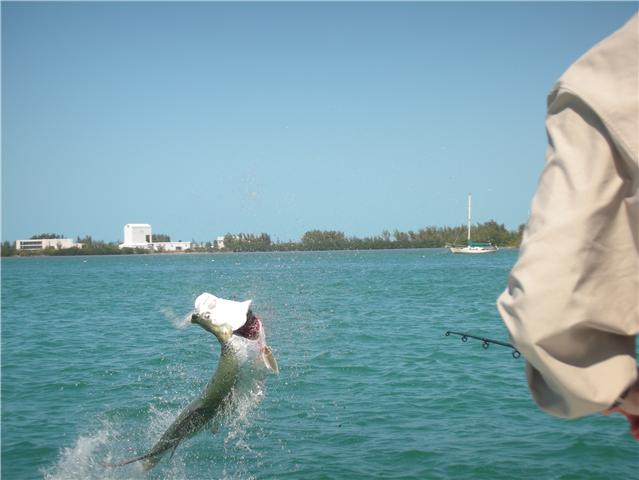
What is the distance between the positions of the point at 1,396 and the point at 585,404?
1367cm

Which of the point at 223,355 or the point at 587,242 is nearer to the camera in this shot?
the point at 587,242

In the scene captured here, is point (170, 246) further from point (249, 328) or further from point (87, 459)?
point (249, 328)

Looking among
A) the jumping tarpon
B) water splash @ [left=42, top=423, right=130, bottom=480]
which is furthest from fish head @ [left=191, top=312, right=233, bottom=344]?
water splash @ [left=42, top=423, right=130, bottom=480]

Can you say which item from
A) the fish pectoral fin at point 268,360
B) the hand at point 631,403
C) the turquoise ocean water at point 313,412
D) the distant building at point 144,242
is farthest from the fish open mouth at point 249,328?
the distant building at point 144,242

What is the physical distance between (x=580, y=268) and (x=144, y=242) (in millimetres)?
199942

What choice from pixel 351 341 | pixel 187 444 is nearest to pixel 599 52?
pixel 187 444

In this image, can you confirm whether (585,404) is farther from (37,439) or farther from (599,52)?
(37,439)

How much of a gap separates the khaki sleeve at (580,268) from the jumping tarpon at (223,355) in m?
4.84

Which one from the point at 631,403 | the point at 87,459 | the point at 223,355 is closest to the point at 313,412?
the point at 87,459

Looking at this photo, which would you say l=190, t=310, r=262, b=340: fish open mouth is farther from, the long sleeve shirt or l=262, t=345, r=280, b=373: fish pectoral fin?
the long sleeve shirt

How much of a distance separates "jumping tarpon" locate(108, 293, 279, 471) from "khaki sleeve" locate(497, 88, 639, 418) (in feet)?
15.9

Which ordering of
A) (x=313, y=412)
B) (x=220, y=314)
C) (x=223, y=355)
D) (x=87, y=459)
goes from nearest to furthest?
(x=220, y=314) → (x=223, y=355) → (x=87, y=459) → (x=313, y=412)

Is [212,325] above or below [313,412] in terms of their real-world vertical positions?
above

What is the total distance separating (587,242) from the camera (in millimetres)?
1303
